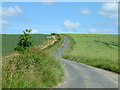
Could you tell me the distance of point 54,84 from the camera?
13.6 meters

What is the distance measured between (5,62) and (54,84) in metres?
3.68

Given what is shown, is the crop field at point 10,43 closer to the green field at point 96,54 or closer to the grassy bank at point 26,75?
the green field at point 96,54

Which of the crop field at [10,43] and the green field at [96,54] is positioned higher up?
the crop field at [10,43]

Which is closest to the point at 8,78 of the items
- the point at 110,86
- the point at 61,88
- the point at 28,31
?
the point at 61,88

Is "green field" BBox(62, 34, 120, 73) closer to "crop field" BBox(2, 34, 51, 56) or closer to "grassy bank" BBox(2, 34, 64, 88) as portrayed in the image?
"grassy bank" BBox(2, 34, 64, 88)

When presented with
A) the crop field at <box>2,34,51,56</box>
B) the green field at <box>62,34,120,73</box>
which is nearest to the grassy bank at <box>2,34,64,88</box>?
the green field at <box>62,34,120,73</box>

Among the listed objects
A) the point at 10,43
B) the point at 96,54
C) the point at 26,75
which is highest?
the point at 10,43

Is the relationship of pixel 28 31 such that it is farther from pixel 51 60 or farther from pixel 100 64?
pixel 51 60

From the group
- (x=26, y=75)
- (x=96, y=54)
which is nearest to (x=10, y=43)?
(x=96, y=54)

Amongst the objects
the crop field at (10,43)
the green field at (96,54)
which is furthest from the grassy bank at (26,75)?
the crop field at (10,43)

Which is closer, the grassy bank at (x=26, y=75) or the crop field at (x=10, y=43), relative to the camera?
the grassy bank at (x=26, y=75)

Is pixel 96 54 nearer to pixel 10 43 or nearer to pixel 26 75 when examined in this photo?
pixel 10 43

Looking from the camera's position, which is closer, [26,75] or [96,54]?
[26,75]

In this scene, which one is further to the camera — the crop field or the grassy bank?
the crop field
